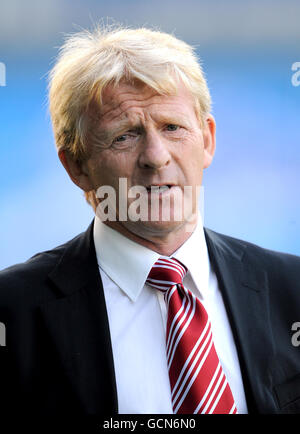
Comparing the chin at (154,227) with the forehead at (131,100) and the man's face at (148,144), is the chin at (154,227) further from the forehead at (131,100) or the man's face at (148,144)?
the forehead at (131,100)

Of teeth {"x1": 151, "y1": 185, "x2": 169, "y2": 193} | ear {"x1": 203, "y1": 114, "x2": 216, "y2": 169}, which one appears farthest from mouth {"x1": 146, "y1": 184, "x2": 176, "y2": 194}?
ear {"x1": 203, "y1": 114, "x2": 216, "y2": 169}

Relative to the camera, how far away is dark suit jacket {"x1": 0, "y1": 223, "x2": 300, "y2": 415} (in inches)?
59.1

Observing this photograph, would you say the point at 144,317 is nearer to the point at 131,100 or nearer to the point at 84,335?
the point at 84,335

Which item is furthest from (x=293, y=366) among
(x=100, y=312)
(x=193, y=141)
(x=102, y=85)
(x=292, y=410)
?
(x=102, y=85)

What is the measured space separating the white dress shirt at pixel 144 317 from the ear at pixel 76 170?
13cm

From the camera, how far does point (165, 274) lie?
5.21ft

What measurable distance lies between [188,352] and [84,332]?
28cm

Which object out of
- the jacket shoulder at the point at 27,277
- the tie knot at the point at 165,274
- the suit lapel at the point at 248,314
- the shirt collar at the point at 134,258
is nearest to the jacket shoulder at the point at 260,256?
the suit lapel at the point at 248,314

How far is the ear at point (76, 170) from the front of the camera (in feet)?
5.79

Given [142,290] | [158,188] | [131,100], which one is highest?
[131,100]

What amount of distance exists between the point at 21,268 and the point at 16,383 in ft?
1.08

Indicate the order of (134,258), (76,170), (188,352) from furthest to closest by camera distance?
(76,170), (134,258), (188,352)

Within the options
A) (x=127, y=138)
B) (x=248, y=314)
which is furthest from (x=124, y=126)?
(x=248, y=314)
